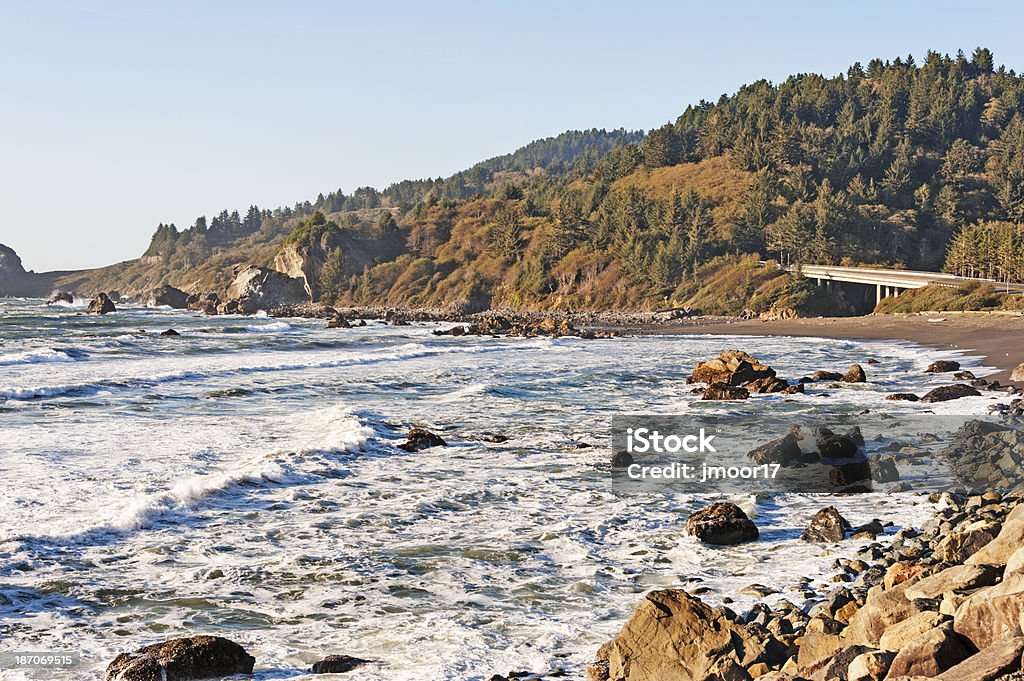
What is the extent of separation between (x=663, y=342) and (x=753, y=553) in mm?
51739

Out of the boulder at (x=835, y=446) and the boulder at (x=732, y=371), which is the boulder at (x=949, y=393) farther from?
the boulder at (x=835, y=446)

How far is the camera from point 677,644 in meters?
8.66

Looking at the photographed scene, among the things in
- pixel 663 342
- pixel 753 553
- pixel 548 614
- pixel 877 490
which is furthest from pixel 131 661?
pixel 663 342

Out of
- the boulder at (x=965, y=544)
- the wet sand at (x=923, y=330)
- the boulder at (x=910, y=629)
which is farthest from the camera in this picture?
the wet sand at (x=923, y=330)

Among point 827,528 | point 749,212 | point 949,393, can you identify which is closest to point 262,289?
point 749,212

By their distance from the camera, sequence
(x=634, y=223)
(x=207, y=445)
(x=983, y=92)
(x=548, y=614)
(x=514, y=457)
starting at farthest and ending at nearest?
(x=983, y=92), (x=634, y=223), (x=207, y=445), (x=514, y=457), (x=548, y=614)

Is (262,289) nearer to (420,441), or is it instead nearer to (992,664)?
(420,441)

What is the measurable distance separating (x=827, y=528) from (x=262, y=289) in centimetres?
14543

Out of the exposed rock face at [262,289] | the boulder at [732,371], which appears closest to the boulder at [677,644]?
the boulder at [732,371]

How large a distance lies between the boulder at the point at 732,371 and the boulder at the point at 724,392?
2.13 m

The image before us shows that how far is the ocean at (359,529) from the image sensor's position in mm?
9953

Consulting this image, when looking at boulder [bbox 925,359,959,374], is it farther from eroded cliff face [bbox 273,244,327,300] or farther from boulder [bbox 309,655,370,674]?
eroded cliff face [bbox 273,244,327,300]

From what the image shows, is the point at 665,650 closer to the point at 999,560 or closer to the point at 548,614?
the point at 548,614

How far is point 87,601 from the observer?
10.9 meters
